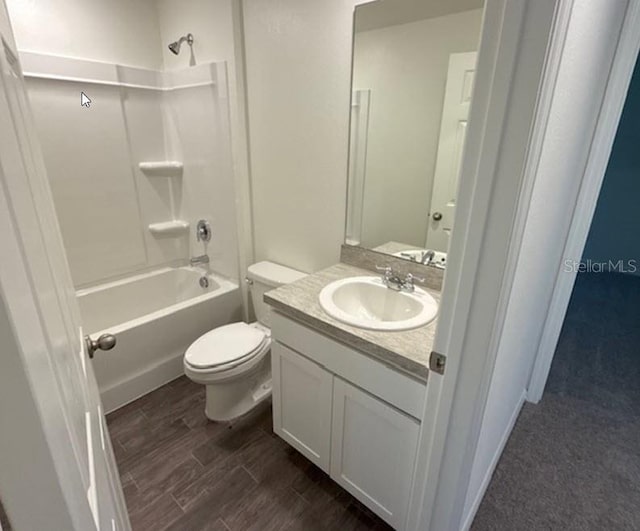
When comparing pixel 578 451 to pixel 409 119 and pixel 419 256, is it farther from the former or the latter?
pixel 409 119

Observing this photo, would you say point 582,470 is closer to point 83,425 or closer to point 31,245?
point 83,425

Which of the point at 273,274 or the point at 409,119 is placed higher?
the point at 409,119

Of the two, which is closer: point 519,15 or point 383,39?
point 519,15

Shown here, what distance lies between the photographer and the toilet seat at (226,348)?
1681mm

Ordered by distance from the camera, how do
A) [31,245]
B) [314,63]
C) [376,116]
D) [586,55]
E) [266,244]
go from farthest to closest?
[266,244]
[314,63]
[376,116]
[586,55]
[31,245]

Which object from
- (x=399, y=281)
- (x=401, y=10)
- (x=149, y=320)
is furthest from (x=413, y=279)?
(x=149, y=320)

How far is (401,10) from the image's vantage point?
56.9 inches

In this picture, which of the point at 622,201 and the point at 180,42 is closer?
the point at 180,42

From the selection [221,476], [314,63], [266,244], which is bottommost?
[221,476]

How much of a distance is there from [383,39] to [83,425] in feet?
5.50

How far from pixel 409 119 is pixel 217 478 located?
182cm

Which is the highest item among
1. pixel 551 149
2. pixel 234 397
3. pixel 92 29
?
pixel 92 29

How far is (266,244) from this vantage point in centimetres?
232

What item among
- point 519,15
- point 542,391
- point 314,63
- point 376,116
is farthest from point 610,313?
point 519,15
